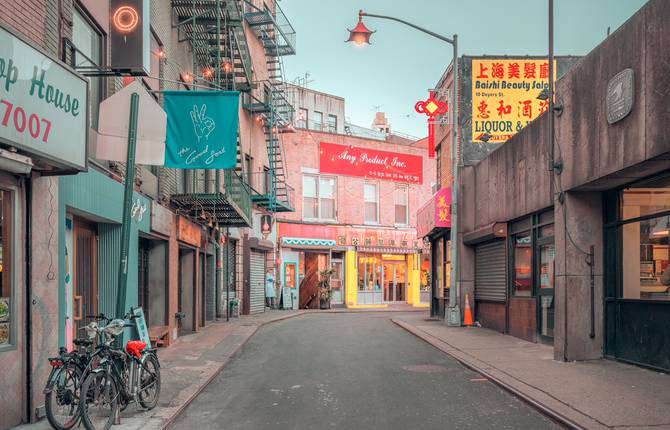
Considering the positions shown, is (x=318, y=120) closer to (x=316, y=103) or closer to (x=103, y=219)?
(x=316, y=103)

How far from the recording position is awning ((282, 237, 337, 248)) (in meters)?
34.9

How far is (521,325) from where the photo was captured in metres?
16.0

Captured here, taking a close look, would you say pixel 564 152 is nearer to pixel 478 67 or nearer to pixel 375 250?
pixel 478 67

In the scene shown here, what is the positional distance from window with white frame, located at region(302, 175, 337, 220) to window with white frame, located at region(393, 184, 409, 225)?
456cm

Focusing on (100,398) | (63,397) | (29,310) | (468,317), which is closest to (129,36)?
(29,310)

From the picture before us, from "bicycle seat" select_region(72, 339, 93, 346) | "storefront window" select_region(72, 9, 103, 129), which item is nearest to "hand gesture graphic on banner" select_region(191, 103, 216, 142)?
"storefront window" select_region(72, 9, 103, 129)

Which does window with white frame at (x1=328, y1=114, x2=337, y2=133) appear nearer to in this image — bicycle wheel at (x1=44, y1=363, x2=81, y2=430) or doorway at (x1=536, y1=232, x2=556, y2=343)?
doorway at (x1=536, y1=232, x2=556, y2=343)

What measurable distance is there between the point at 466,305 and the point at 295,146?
18.3 m

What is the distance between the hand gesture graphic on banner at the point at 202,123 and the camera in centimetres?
1242

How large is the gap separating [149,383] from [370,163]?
31462 mm

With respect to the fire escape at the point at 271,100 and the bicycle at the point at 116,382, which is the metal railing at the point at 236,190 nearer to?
the fire escape at the point at 271,100

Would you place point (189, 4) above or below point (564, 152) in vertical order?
above

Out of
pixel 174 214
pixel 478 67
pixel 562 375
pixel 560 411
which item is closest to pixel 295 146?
pixel 478 67

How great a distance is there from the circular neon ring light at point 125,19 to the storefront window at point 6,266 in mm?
3668
